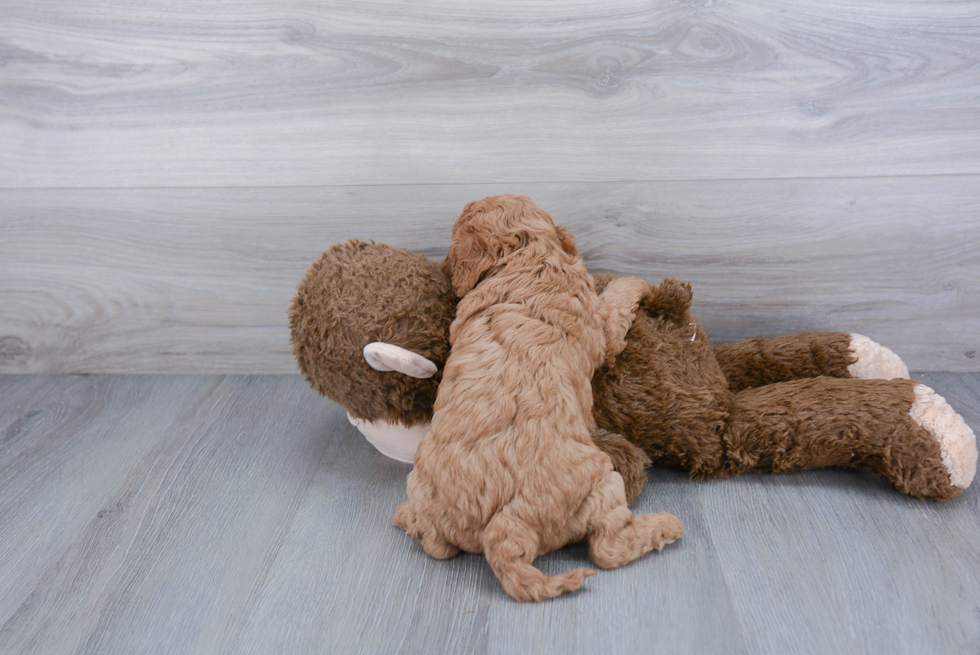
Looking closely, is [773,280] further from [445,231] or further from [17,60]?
[17,60]

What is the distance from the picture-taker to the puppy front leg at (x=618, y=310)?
3.56 ft

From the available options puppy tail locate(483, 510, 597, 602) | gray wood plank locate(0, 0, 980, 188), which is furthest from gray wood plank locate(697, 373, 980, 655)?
gray wood plank locate(0, 0, 980, 188)

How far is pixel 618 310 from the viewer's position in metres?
1.10

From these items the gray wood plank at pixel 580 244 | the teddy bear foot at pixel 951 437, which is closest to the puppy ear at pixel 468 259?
the gray wood plank at pixel 580 244

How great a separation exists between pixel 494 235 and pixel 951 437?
0.72 meters

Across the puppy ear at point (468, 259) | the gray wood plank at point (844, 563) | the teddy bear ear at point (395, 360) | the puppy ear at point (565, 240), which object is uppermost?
the puppy ear at point (565, 240)

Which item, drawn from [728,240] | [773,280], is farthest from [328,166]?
[773,280]

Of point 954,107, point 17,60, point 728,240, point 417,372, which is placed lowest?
point 417,372

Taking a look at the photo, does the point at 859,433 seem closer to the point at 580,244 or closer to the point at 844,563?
the point at 844,563

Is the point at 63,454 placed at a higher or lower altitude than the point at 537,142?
lower

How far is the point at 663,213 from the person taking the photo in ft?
4.33

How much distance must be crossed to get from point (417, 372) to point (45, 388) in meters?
0.99

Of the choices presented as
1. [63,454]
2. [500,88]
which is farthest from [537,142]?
[63,454]

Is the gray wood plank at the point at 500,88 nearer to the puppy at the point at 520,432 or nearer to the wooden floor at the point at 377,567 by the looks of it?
the puppy at the point at 520,432
